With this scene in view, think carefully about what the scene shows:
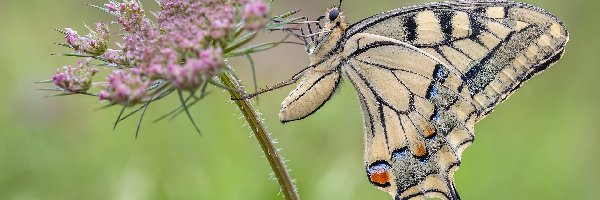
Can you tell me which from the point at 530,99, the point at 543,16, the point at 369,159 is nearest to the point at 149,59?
the point at 369,159

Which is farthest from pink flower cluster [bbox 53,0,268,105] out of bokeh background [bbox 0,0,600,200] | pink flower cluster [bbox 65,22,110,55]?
bokeh background [bbox 0,0,600,200]

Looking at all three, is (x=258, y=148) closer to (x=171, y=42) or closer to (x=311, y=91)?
(x=311, y=91)

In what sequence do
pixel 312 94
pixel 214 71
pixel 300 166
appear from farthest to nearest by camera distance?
pixel 300 166 → pixel 312 94 → pixel 214 71

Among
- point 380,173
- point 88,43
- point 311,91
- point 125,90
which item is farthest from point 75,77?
point 380,173

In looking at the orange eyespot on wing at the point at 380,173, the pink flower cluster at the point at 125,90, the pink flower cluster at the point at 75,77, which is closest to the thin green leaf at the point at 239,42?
the pink flower cluster at the point at 125,90

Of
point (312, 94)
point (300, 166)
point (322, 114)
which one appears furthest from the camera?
point (322, 114)

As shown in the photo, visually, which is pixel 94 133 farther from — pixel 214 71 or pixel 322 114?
pixel 214 71

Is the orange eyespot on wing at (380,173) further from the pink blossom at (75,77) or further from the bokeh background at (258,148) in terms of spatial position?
the pink blossom at (75,77)

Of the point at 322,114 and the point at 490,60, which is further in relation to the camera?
the point at 322,114
